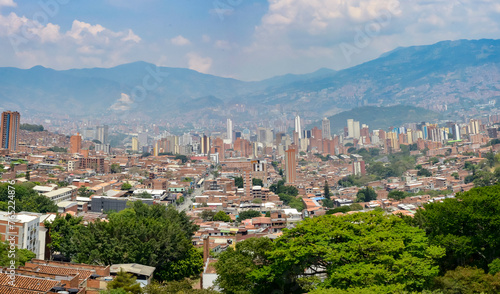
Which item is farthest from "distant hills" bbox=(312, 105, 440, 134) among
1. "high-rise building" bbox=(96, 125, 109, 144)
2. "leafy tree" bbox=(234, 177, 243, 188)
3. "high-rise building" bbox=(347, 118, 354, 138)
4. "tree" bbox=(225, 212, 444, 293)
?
"tree" bbox=(225, 212, 444, 293)

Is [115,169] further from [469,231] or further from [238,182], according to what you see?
[469,231]

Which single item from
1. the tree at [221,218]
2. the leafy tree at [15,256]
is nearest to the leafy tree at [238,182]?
the tree at [221,218]

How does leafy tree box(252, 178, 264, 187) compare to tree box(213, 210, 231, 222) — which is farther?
leafy tree box(252, 178, 264, 187)

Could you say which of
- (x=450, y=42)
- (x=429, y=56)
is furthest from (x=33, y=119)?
(x=450, y=42)

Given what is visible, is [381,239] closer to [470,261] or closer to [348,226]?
[348,226]

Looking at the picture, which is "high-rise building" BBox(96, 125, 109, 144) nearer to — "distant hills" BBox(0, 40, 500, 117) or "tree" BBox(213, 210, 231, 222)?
"distant hills" BBox(0, 40, 500, 117)
